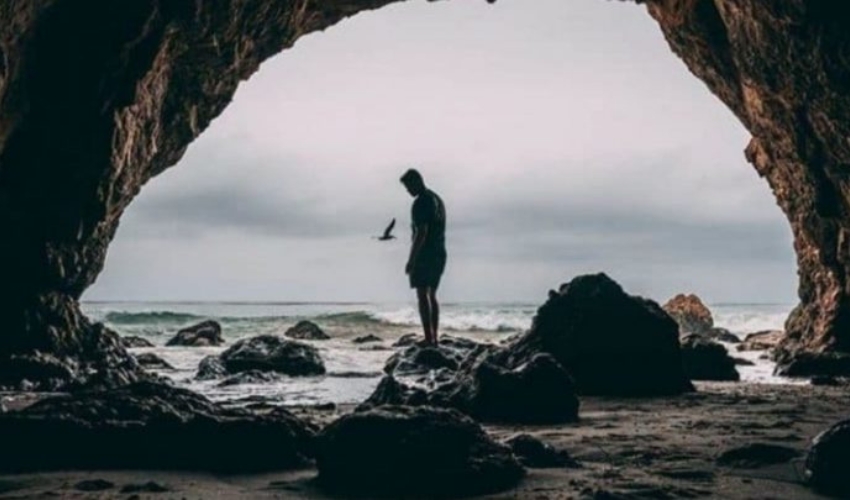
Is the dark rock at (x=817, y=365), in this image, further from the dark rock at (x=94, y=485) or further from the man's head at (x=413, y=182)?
the dark rock at (x=94, y=485)

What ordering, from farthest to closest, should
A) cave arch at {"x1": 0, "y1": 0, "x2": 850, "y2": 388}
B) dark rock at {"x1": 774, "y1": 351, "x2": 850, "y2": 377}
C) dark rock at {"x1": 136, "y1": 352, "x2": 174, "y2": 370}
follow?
dark rock at {"x1": 136, "y1": 352, "x2": 174, "y2": 370} < dark rock at {"x1": 774, "y1": 351, "x2": 850, "y2": 377} < cave arch at {"x1": 0, "y1": 0, "x2": 850, "y2": 388}

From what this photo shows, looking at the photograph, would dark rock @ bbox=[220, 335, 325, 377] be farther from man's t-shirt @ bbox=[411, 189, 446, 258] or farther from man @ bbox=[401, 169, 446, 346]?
→ man's t-shirt @ bbox=[411, 189, 446, 258]

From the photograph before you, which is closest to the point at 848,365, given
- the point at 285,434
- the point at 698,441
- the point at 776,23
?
the point at 776,23

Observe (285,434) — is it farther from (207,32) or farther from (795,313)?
(795,313)

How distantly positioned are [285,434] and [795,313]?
1162cm

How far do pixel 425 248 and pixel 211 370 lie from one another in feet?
9.91

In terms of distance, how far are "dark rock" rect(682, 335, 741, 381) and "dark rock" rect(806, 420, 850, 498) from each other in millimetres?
6126

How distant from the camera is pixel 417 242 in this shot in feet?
34.5

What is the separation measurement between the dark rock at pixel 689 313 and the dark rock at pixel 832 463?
22115 millimetres

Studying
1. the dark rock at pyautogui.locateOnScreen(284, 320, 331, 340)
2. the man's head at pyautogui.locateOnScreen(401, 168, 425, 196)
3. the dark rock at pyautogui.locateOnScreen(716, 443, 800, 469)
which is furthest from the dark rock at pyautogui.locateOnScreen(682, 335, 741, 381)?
the dark rock at pyautogui.locateOnScreen(284, 320, 331, 340)

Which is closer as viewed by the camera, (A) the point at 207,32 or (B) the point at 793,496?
(B) the point at 793,496

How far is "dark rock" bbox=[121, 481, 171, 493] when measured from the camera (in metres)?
3.01

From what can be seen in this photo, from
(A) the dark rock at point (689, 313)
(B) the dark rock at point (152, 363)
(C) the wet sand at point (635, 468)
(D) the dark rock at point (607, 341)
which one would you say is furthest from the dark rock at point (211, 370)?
(A) the dark rock at point (689, 313)

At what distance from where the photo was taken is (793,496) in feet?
9.68
